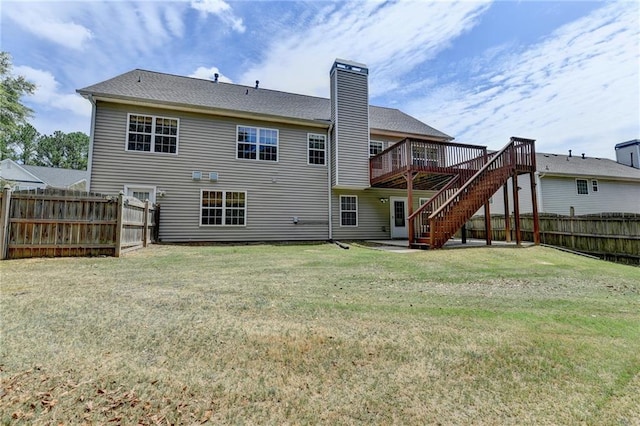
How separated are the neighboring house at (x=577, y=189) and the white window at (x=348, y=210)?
1143 centimetres

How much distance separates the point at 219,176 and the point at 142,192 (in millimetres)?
2823

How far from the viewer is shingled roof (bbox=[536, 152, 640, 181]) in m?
19.8

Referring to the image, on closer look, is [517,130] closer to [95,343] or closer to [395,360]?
[395,360]

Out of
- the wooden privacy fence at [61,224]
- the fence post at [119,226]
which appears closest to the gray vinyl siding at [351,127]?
the fence post at [119,226]

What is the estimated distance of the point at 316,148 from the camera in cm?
1378

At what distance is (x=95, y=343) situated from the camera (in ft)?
8.71

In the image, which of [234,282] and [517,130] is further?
[517,130]

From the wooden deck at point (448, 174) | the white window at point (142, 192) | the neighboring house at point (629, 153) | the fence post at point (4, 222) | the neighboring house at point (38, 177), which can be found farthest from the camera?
the neighboring house at point (38, 177)

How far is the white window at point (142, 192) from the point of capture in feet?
36.3

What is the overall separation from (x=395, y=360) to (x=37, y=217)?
8.26 m

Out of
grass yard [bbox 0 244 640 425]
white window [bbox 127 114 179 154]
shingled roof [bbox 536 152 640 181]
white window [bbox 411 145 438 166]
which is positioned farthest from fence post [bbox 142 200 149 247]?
shingled roof [bbox 536 152 640 181]

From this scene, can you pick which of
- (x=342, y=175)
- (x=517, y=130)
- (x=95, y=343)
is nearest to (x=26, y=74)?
(x=342, y=175)

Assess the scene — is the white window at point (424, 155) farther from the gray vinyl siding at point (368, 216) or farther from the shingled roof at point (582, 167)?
the shingled roof at point (582, 167)

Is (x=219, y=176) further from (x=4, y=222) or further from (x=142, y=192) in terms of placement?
(x=4, y=222)
